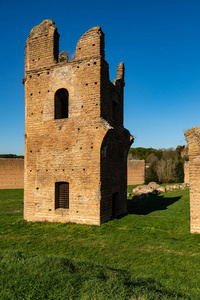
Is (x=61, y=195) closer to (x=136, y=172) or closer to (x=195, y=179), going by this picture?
(x=195, y=179)

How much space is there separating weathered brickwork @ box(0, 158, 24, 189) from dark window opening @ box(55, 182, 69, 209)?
19232 millimetres

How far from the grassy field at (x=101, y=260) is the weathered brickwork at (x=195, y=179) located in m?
0.51

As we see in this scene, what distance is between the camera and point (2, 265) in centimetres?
466

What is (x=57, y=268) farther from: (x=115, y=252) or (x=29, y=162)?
(x=29, y=162)

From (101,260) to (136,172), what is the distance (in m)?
27.7

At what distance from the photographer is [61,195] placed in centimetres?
1008

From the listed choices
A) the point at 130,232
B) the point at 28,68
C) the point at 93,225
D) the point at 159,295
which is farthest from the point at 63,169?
the point at 159,295

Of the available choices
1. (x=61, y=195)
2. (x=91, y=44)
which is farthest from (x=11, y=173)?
(x=91, y=44)

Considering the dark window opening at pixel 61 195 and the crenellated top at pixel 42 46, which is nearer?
the dark window opening at pixel 61 195

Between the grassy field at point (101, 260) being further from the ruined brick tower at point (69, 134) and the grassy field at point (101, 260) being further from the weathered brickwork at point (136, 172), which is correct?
the weathered brickwork at point (136, 172)

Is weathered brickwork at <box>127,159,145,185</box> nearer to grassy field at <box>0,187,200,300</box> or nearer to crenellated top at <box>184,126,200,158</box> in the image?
grassy field at <box>0,187,200,300</box>

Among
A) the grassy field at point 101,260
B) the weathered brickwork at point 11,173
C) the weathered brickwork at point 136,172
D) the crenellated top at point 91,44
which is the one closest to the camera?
the grassy field at point 101,260

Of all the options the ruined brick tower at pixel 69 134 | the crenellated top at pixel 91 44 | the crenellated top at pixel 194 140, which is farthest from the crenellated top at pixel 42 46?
the crenellated top at pixel 194 140

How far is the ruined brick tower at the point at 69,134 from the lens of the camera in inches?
371
